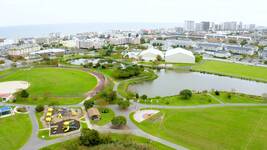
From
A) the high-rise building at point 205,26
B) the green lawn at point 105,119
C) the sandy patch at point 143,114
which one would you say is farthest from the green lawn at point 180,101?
the high-rise building at point 205,26

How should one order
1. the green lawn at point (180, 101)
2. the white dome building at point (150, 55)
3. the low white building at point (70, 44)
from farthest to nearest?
the low white building at point (70, 44), the white dome building at point (150, 55), the green lawn at point (180, 101)

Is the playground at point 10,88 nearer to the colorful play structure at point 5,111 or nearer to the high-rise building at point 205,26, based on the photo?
the colorful play structure at point 5,111

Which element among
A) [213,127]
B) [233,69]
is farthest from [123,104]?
[233,69]

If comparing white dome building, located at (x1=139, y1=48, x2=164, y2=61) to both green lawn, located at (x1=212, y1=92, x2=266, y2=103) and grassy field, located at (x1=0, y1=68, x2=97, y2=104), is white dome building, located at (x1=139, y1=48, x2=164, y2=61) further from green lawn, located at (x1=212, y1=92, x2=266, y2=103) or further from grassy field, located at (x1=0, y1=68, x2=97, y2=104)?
green lawn, located at (x1=212, y1=92, x2=266, y2=103)

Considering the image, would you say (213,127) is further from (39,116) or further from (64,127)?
(39,116)

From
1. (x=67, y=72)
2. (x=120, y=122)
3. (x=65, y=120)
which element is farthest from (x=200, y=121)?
(x=67, y=72)

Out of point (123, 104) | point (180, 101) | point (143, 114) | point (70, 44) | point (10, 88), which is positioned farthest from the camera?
point (70, 44)

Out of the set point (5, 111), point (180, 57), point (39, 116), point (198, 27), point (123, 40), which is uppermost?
point (198, 27)
